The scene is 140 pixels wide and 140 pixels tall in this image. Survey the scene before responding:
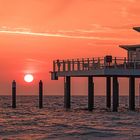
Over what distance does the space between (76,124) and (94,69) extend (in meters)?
12.7

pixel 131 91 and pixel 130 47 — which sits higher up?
pixel 130 47

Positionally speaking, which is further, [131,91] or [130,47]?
[130,47]

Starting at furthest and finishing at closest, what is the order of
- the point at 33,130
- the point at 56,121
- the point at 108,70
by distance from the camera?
the point at 108,70 < the point at 56,121 < the point at 33,130

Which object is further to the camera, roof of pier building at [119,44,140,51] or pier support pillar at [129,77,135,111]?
roof of pier building at [119,44,140,51]

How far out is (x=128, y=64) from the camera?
206 feet

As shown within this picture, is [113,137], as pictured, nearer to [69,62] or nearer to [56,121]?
[56,121]

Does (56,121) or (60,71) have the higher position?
(60,71)

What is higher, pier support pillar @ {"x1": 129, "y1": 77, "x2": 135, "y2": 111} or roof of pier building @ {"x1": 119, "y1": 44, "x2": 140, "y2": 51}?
roof of pier building @ {"x1": 119, "y1": 44, "x2": 140, "y2": 51}

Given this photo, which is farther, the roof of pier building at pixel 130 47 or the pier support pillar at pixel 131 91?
the roof of pier building at pixel 130 47

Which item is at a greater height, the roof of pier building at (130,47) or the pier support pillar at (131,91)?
the roof of pier building at (130,47)

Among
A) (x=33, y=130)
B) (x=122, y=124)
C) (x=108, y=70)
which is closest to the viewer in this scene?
(x=33, y=130)

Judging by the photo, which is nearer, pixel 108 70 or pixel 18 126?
pixel 18 126

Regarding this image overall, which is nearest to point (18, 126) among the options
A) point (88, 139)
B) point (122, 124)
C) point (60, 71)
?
point (122, 124)

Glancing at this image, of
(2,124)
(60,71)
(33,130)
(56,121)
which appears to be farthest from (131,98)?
(33,130)
